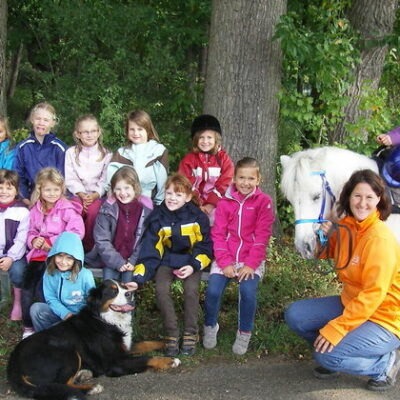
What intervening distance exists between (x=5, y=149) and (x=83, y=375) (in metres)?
2.66

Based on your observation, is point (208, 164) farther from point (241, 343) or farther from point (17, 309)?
point (17, 309)

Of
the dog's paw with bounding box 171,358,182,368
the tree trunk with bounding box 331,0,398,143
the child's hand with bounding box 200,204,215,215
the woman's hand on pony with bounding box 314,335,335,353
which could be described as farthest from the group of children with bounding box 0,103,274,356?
the tree trunk with bounding box 331,0,398,143

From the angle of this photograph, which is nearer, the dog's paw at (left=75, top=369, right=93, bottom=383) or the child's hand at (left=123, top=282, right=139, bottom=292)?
the dog's paw at (left=75, top=369, right=93, bottom=383)

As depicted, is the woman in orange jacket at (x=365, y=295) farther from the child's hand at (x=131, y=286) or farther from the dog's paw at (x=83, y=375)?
the dog's paw at (x=83, y=375)

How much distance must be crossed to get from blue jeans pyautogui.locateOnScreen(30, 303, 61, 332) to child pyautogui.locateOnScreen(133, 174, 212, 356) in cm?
77

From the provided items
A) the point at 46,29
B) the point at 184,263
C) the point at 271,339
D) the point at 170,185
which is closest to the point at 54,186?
the point at 170,185

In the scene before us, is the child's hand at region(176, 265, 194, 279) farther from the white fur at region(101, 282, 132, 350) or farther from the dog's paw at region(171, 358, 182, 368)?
the dog's paw at region(171, 358, 182, 368)

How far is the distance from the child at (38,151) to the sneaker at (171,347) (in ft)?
7.10

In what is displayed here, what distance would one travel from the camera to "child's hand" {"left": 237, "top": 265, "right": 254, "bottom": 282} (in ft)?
14.9

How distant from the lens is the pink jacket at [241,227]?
4.62m

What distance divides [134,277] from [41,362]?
1085 mm

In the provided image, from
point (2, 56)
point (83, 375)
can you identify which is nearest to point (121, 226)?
point (83, 375)

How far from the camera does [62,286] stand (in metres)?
4.45

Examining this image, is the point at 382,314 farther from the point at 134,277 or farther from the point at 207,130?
the point at 207,130
